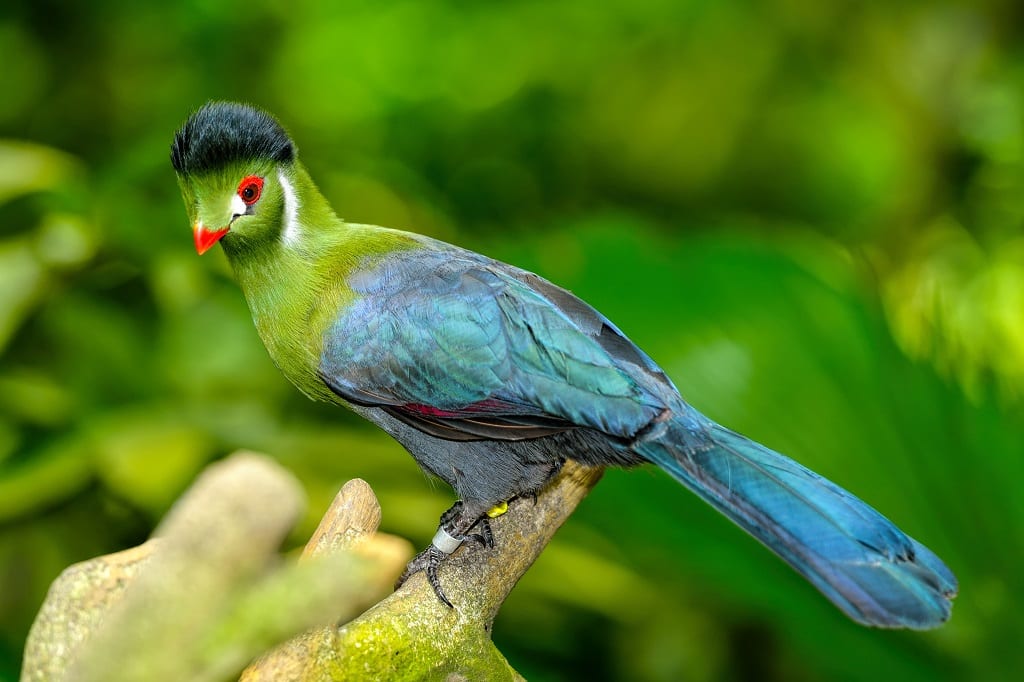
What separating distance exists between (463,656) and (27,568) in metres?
1.93

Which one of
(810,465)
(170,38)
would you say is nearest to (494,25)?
(170,38)

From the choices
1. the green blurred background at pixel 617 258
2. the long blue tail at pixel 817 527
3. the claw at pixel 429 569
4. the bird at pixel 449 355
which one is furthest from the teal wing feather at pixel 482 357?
the green blurred background at pixel 617 258

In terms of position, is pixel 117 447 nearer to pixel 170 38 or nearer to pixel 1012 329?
pixel 170 38

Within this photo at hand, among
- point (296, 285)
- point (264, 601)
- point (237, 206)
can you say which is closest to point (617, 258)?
point (296, 285)

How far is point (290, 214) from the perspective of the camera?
2049 millimetres

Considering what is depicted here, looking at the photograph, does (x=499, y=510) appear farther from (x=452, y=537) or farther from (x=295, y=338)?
(x=295, y=338)

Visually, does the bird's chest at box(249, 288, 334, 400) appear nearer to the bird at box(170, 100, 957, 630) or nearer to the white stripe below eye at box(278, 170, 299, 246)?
the bird at box(170, 100, 957, 630)

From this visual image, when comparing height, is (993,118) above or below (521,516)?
above

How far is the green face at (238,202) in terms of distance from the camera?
191cm

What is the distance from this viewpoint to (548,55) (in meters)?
4.16

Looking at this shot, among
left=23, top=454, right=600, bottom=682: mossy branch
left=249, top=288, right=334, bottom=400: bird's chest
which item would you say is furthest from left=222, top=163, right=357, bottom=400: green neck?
left=23, top=454, right=600, bottom=682: mossy branch

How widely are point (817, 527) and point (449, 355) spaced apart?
67 cm

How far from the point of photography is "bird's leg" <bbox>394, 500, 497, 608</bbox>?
195 centimetres

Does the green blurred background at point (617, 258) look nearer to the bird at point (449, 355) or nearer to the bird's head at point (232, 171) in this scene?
the bird at point (449, 355)
